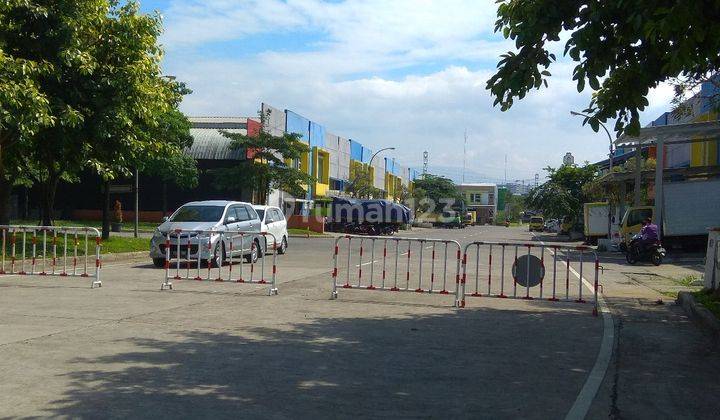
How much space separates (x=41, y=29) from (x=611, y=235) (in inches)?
1132

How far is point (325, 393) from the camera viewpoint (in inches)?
240

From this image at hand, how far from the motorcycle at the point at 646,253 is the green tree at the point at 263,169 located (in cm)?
2372

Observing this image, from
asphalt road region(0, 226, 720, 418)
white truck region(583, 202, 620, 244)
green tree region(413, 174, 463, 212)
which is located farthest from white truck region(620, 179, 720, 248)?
green tree region(413, 174, 463, 212)

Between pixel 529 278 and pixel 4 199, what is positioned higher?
pixel 4 199

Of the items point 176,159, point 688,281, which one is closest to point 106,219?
point 176,159

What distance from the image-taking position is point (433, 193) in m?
111

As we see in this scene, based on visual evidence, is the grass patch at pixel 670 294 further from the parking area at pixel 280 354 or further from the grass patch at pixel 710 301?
the parking area at pixel 280 354

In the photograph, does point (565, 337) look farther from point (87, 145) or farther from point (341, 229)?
point (341, 229)

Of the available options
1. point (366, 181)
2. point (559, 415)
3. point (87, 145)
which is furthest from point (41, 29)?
point (366, 181)

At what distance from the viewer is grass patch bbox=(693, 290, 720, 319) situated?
422 inches

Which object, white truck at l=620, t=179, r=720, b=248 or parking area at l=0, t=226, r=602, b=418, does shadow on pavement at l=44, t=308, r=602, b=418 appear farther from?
white truck at l=620, t=179, r=720, b=248

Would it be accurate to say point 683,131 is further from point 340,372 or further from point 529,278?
point 340,372

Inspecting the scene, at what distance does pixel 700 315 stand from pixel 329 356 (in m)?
6.08

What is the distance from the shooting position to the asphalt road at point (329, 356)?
5.79m
